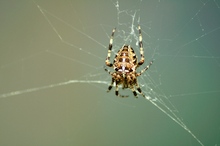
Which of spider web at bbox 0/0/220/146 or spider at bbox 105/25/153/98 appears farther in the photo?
spider web at bbox 0/0/220/146

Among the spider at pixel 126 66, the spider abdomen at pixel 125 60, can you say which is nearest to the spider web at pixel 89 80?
the spider at pixel 126 66

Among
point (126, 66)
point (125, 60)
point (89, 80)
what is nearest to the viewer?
point (125, 60)

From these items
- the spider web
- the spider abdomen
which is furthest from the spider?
the spider web

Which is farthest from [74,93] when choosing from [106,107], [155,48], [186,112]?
[155,48]

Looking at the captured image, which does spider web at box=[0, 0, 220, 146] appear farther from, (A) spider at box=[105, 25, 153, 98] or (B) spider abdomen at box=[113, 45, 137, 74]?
(B) spider abdomen at box=[113, 45, 137, 74]

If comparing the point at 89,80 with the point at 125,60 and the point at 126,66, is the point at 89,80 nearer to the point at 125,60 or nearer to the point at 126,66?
the point at 126,66

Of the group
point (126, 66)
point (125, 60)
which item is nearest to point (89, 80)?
point (126, 66)

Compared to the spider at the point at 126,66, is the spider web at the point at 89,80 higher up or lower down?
higher up

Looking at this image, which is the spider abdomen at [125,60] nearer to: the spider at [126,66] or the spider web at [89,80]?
the spider at [126,66]
